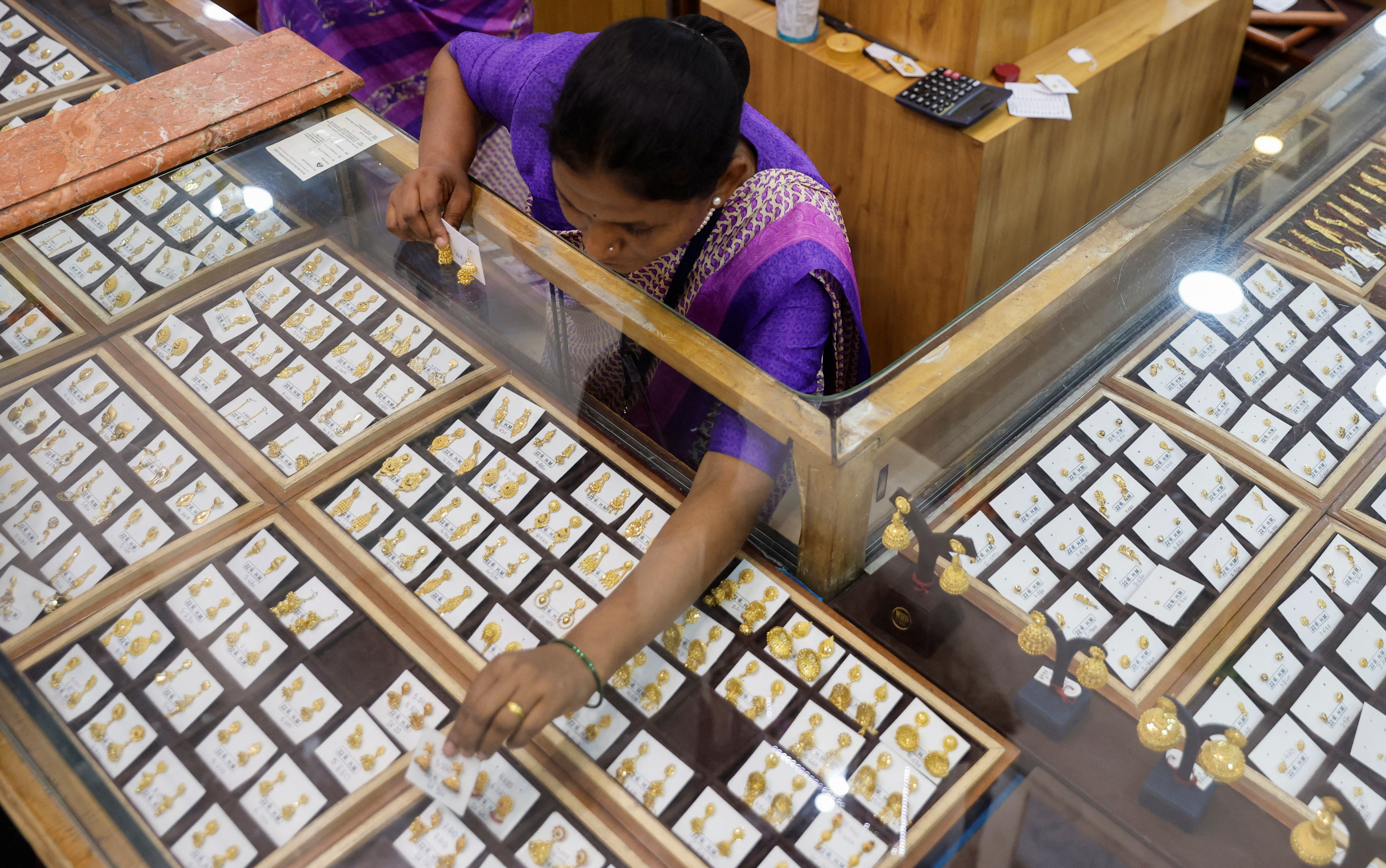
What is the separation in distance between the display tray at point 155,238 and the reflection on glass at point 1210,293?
1.47 m

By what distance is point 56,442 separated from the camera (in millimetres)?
1542

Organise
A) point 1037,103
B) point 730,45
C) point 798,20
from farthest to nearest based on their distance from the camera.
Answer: point 798,20 < point 1037,103 < point 730,45

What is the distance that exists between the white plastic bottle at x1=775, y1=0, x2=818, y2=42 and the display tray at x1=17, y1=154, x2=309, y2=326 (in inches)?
64.9

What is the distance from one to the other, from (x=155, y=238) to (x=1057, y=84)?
7.20 ft

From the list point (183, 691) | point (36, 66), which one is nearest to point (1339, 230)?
point (183, 691)

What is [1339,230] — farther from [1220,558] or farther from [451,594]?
[451,594]

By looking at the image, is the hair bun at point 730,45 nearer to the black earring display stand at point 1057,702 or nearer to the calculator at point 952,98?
the black earring display stand at point 1057,702

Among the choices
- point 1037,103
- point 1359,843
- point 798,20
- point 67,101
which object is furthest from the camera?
point 798,20

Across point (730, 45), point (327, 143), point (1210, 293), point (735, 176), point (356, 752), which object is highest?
point (730, 45)

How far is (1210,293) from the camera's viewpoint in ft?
5.56

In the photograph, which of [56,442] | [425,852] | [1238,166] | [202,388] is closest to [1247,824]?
[425,852]

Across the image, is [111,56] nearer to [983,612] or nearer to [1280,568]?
[983,612]

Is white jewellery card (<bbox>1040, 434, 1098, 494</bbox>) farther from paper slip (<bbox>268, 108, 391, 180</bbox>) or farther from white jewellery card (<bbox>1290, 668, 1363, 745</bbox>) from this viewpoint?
paper slip (<bbox>268, 108, 391, 180</bbox>)

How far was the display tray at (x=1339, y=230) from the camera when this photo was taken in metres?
1.77
